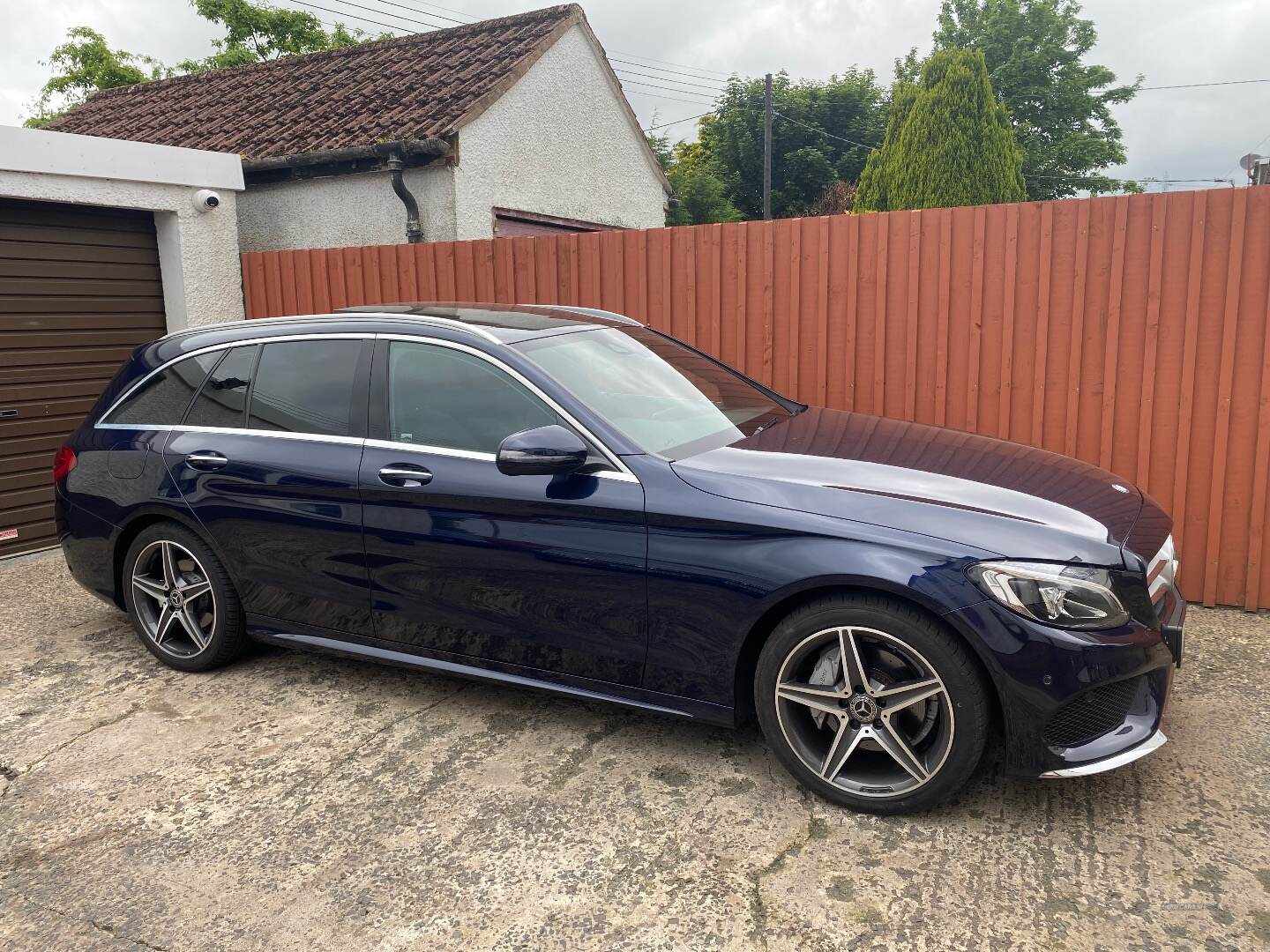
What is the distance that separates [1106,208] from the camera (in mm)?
4859

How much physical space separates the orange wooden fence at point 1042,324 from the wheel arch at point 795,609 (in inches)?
111

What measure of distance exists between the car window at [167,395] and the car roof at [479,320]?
0.20 m

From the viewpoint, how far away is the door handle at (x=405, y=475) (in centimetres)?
357

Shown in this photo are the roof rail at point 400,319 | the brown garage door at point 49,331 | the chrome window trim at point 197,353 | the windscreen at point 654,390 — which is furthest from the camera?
the brown garage door at point 49,331

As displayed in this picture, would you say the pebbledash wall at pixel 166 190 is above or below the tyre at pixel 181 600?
above

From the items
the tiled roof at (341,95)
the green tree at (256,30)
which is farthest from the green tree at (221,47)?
the tiled roof at (341,95)

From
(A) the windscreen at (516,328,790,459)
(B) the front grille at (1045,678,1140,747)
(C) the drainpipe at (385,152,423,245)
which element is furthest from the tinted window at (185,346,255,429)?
(C) the drainpipe at (385,152,423,245)

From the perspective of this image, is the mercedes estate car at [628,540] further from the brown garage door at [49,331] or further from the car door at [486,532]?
the brown garage door at [49,331]

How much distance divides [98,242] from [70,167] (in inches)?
26.8

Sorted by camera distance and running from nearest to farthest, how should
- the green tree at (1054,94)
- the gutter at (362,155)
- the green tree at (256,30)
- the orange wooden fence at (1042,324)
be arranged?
the orange wooden fence at (1042,324) → the gutter at (362,155) → the green tree at (256,30) → the green tree at (1054,94)

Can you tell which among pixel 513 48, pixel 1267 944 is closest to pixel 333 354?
pixel 1267 944

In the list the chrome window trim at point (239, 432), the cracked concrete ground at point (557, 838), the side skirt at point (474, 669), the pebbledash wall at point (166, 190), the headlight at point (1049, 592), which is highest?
the pebbledash wall at point (166, 190)

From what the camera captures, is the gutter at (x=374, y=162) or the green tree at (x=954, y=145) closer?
the gutter at (x=374, y=162)

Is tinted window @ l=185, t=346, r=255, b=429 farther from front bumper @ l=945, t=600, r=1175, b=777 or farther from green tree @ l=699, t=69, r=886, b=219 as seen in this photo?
green tree @ l=699, t=69, r=886, b=219
